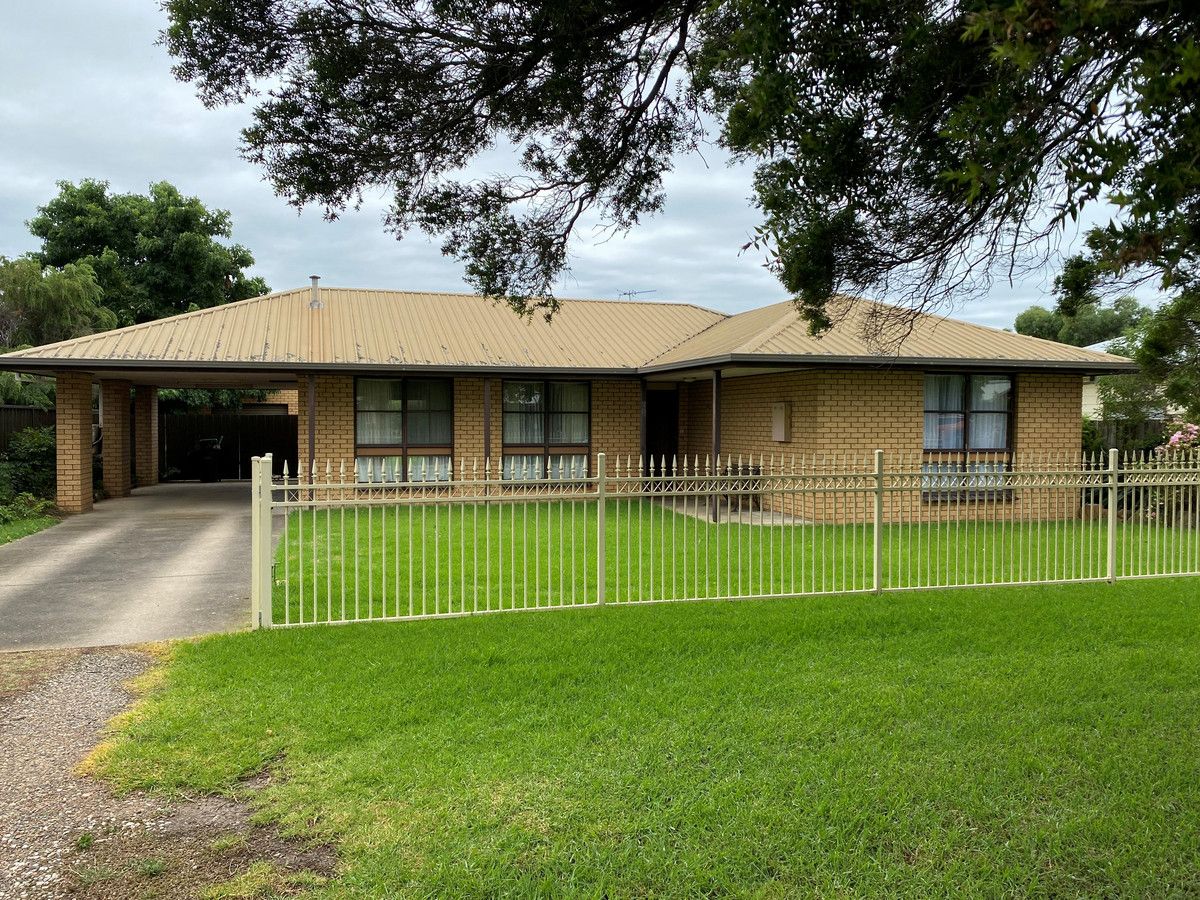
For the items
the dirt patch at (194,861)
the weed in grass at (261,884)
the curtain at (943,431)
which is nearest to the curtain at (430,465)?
the curtain at (943,431)

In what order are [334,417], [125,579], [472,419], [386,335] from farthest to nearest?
1. [472,419]
2. [386,335]
3. [334,417]
4. [125,579]

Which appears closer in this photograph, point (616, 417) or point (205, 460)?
point (616, 417)

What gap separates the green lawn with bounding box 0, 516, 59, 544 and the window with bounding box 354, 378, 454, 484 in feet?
17.0

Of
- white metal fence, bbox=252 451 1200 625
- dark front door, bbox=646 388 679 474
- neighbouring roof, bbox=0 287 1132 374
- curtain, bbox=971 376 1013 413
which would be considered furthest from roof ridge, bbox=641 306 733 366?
white metal fence, bbox=252 451 1200 625

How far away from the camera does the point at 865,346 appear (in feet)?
48.3

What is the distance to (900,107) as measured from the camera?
16.5 feet

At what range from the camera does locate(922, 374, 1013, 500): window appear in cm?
1603

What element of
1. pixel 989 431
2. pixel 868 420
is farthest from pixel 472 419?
pixel 989 431

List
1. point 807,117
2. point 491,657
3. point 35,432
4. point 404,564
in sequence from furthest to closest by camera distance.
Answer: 1. point 35,432
2. point 404,564
3. point 491,657
4. point 807,117

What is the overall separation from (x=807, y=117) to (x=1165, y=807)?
3.73 metres

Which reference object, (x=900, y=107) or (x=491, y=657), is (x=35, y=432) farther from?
(x=900, y=107)

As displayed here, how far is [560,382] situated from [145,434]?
38.0ft

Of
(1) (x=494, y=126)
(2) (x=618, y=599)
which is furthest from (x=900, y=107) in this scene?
(2) (x=618, y=599)

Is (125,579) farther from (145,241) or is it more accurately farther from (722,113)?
(145,241)
